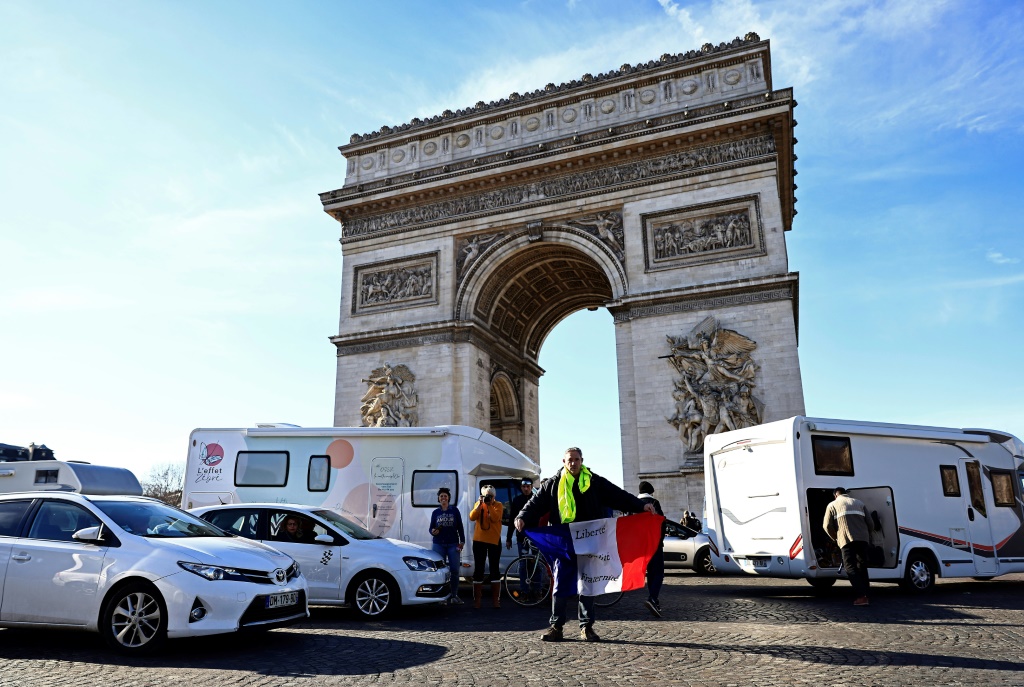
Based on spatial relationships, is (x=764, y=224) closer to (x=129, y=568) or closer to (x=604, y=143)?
(x=604, y=143)

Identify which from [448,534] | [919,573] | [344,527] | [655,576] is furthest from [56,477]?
[919,573]

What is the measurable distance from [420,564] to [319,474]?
188 inches

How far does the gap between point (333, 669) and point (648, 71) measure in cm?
2334

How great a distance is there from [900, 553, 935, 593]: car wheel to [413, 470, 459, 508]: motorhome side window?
23.4ft

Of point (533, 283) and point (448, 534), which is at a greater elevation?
point (533, 283)

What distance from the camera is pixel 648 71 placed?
81.1 feet

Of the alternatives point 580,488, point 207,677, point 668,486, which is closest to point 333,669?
point 207,677

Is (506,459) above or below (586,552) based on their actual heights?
above

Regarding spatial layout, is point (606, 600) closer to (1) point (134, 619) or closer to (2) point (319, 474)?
(1) point (134, 619)

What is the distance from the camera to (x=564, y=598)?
266 inches

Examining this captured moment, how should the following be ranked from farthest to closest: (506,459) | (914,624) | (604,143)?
(604,143)
(506,459)
(914,624)

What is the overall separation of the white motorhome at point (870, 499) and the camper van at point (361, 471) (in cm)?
389

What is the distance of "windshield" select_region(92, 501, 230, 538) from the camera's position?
6699mm

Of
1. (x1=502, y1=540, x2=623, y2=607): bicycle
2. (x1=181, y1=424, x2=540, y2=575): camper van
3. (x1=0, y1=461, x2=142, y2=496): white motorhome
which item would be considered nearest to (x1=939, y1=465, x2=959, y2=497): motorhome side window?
(x1=502, y1=540, x2=623, y2=607): bicycle
